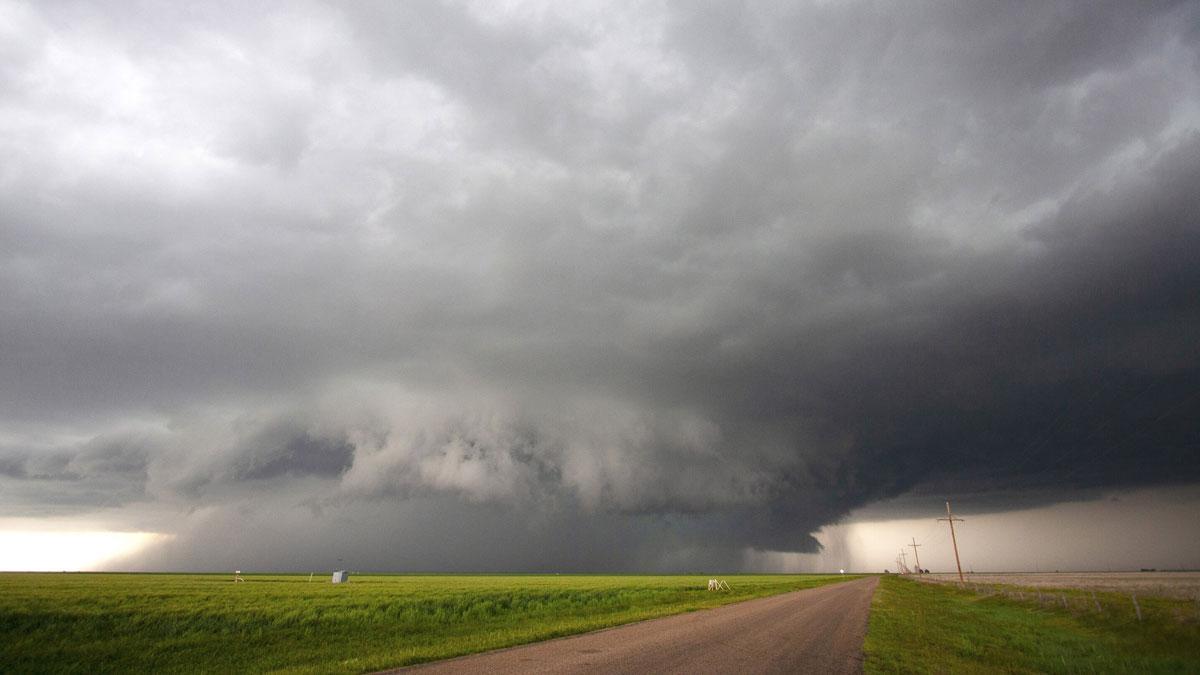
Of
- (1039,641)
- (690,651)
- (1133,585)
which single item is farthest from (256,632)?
(1133,585)

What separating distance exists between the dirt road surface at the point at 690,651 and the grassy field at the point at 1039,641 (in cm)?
→ 150

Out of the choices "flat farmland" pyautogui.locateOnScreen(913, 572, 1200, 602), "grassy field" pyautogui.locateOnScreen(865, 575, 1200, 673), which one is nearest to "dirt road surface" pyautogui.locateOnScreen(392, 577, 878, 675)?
"grassy field" pyautogui.locateOnScreen(865, 575, 1200, 673)

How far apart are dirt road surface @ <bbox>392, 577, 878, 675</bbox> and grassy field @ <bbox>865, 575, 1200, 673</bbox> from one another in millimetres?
1504

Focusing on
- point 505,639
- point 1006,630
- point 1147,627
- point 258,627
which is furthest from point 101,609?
point 1147,627

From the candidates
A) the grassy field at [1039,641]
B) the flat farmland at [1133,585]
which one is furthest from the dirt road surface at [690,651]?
the flat farmland at [1133,585]

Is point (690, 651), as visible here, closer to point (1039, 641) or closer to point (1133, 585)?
point (1039, 641)

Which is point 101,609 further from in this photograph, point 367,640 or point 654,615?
point 654,615

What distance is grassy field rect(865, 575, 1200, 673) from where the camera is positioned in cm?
1889

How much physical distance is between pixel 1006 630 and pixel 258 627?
36918mm

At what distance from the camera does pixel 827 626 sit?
28.4 meters

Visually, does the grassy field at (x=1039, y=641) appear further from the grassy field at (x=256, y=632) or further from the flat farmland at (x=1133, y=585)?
the flat farmland at (x=1133, y=585)

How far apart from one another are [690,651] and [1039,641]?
1769cm

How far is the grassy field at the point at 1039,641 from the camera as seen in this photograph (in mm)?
18891

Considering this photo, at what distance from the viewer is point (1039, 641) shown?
2573 centimetres
